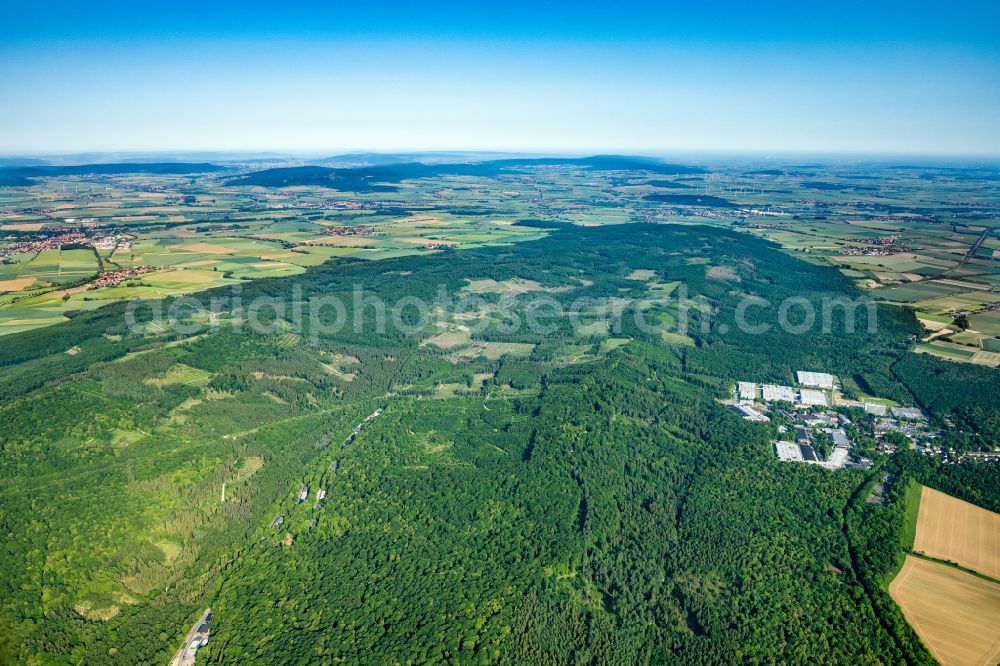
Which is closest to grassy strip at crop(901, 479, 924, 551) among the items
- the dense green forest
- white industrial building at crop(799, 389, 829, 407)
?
the dense green forest

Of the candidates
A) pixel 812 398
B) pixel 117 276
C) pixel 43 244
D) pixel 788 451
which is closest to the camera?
pixel 788 451

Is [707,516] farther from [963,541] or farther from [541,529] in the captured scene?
[963,541]

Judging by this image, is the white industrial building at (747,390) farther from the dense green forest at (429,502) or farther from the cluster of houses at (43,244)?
the cluster of houses at (43,244)

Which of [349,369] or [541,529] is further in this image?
[349,369]

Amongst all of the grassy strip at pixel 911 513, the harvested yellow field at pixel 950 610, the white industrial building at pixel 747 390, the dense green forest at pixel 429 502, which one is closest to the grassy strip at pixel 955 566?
the harvested yellow field at pixel 950 610

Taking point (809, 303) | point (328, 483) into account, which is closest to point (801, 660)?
point (328, 483)

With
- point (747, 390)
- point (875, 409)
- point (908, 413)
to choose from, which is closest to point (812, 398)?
point (875, 409)

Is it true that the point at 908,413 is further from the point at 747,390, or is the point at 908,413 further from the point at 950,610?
the point at 950,610
